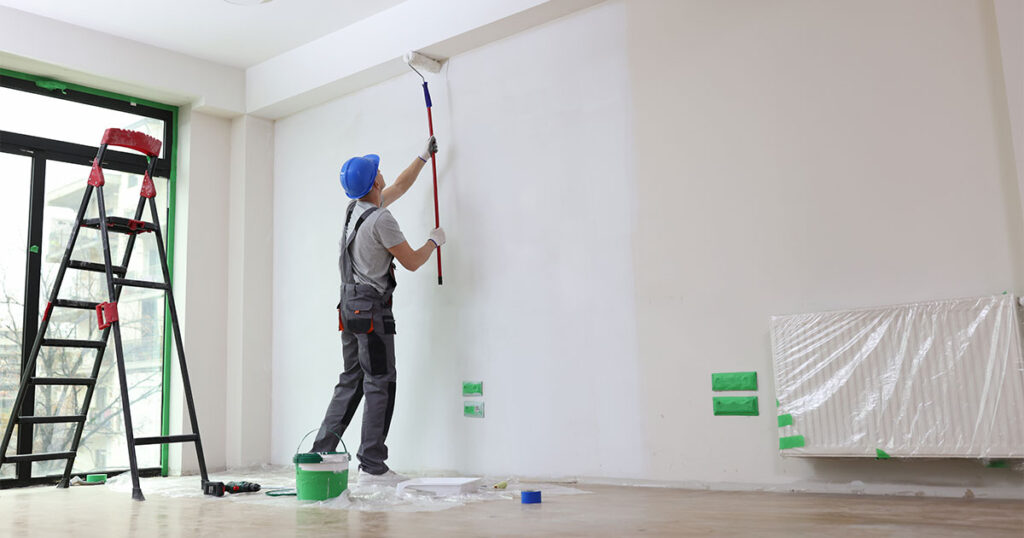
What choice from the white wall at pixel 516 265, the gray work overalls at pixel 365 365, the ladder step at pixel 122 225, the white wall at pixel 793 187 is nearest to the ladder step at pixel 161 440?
the gray work overalls at pixel 365 365

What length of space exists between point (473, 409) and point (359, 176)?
4.30ft

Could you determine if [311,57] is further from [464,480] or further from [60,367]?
[464,480]

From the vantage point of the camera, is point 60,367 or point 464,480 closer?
point 464,480

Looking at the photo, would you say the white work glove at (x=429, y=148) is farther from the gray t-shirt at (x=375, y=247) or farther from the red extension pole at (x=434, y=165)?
the gray t-shirt at (x=375, y=247)

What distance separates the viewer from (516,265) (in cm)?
415

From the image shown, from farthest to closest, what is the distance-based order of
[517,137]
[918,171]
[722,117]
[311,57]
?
[311,57] < [517,137] < [722,117] < [918,171]

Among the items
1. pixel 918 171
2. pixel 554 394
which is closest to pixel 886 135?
pixel 918 171

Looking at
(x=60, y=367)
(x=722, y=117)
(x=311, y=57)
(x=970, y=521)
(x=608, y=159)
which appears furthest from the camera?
(x=311, y=57)

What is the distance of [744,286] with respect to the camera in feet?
11.1

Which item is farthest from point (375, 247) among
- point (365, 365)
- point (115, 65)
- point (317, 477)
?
point (115, 65)

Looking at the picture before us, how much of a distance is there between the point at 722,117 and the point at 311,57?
8.94ft

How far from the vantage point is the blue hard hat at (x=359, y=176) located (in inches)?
156

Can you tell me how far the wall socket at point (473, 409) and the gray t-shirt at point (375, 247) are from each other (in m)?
0.79

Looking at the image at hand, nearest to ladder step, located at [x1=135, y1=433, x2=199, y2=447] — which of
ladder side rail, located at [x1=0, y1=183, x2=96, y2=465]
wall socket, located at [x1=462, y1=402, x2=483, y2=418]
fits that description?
ladder side rail, located at [x1=0, y1=183, x2=96, y2=465]
